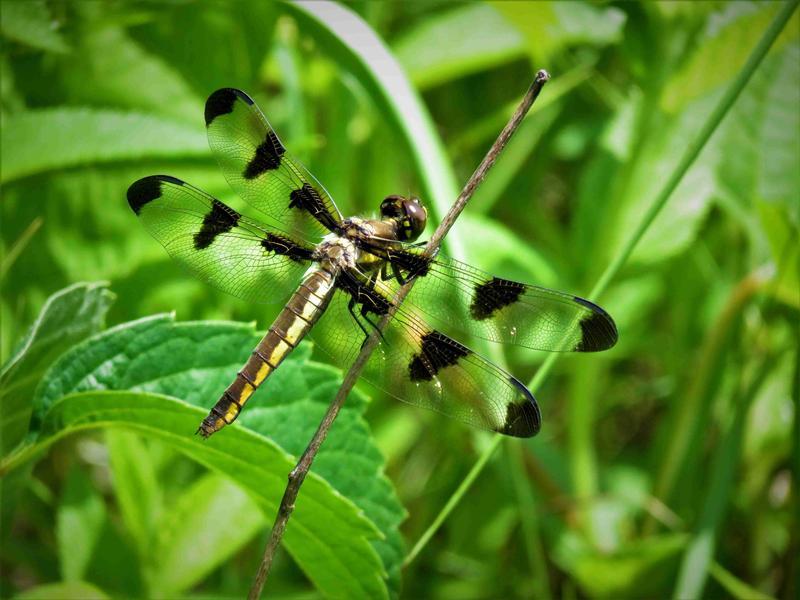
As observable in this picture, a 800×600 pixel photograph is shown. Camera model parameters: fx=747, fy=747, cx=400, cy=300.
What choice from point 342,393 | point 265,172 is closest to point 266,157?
point 265,172

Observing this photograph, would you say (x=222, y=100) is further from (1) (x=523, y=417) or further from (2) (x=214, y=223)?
(1) (x=523, y=417)

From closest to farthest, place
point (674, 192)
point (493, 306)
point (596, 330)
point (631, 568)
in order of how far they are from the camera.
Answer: point (596, 330) → point (493, 306) → point (631, 568) → point (674, 192)

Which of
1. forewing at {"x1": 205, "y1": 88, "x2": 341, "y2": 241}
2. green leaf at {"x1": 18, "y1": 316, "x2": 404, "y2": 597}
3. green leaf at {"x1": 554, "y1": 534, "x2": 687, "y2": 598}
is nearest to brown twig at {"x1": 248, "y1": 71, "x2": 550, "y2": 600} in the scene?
green leaf at {"x1": 18, "y1": 316, "x2": 404, "y2": 597}

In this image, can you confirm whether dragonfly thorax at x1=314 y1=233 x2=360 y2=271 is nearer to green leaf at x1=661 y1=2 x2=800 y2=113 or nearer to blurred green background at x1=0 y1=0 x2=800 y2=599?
blurred green background at x1=0 y1=0 x2=800 y2=599

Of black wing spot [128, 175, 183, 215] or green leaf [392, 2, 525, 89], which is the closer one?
black wing spot [128, 175, 183, 215]

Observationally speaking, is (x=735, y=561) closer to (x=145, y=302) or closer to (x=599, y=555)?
(x=599, y=555)

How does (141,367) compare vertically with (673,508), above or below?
below

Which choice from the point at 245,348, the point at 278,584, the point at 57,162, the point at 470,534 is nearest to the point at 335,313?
the point at 245,348

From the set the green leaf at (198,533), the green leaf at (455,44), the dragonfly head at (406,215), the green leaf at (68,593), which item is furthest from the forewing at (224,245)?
the green leaf at (455,44)
